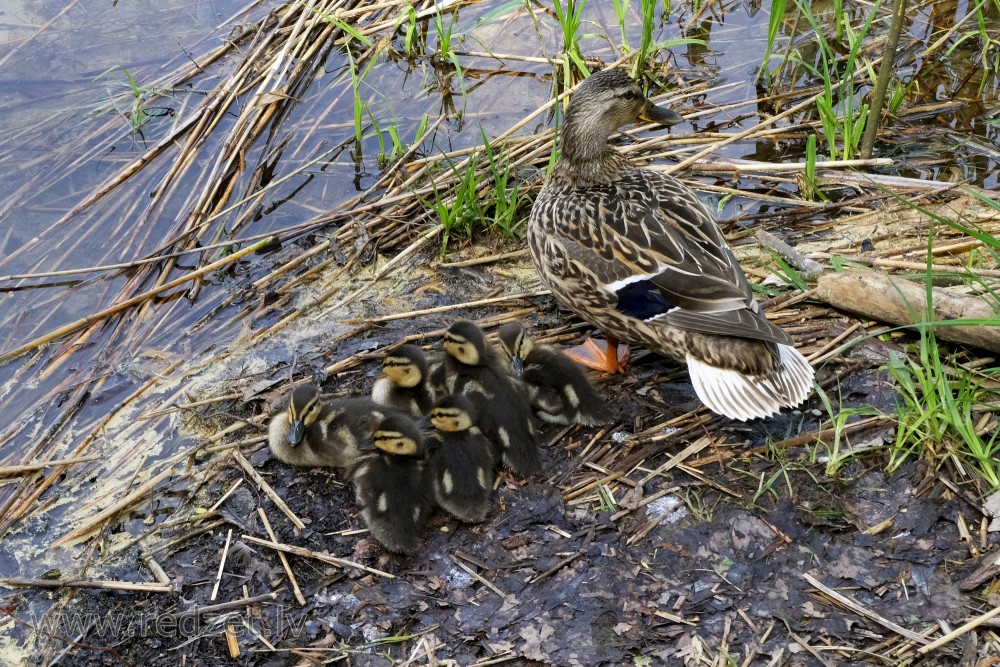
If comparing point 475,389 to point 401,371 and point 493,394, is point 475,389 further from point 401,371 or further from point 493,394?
point 401,371

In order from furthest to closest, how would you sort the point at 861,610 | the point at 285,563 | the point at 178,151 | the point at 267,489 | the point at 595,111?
1. the point at 178,151
2. the point at 595,111
3. the point at 267,489
4. the point at 285,563
5. the point at 861,610

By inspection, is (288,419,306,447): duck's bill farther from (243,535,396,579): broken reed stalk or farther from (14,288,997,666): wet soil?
(243,535,396,579): broken reed stalk

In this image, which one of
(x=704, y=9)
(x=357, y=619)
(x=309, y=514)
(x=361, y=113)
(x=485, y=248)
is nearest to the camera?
(x=357, y=619)

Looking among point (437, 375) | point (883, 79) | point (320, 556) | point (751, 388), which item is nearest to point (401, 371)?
point (437, 375)

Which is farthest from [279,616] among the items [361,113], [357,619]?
[361,113]

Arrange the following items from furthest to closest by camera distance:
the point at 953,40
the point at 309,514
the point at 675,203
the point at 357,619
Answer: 1. the point at 953,40
2. the point at 675,203
3. the point at 309,514
4. the point at 357,619

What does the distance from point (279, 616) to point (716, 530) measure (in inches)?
56.4

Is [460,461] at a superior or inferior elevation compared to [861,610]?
superior

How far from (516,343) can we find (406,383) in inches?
17.6

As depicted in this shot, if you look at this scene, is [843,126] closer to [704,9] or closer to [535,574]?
[704,9]

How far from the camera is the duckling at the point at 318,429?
3.35 meters

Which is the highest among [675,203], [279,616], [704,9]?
[704,9]

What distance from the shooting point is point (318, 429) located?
335 centimetres

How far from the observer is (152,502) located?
11.5 ft
